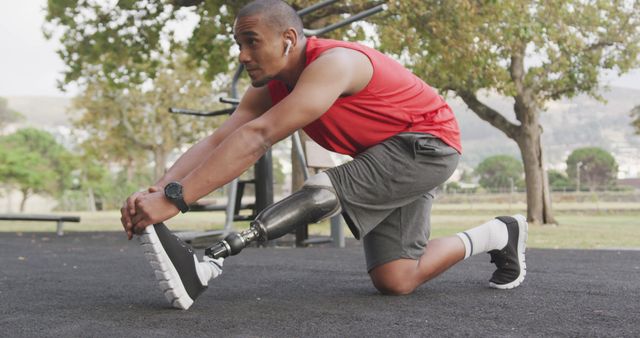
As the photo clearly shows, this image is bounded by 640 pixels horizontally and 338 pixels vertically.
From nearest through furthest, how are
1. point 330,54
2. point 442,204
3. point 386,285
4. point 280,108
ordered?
point 280,108 < point 330,54 < point 386,285 < point 442,204

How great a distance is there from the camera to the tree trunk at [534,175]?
1603 cm

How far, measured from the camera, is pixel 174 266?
2383mm

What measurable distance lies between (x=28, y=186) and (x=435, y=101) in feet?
168

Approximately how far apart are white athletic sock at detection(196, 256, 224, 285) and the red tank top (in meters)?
0.61

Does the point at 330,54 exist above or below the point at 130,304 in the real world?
above

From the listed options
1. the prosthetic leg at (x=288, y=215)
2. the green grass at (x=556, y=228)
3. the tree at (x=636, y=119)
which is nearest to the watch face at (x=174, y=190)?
the prosthetic leg at (x=288, y=215)

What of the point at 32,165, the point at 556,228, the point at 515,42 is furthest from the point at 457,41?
the point at 32,165

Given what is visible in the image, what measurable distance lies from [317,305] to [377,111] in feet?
2.49

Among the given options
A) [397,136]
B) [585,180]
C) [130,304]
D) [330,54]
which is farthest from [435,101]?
[585,180]

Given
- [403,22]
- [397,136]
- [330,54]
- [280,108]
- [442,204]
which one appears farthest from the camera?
[442,204]

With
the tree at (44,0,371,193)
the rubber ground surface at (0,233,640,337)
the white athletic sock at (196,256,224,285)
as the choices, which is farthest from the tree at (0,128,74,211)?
the white athletic sock at (196,256,224,285)

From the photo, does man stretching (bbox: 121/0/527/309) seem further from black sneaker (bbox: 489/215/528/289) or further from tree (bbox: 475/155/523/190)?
tree (bbox: 475/155/523/190)

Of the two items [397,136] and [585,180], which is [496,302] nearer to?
[397,136]

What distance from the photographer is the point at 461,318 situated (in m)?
2.38
